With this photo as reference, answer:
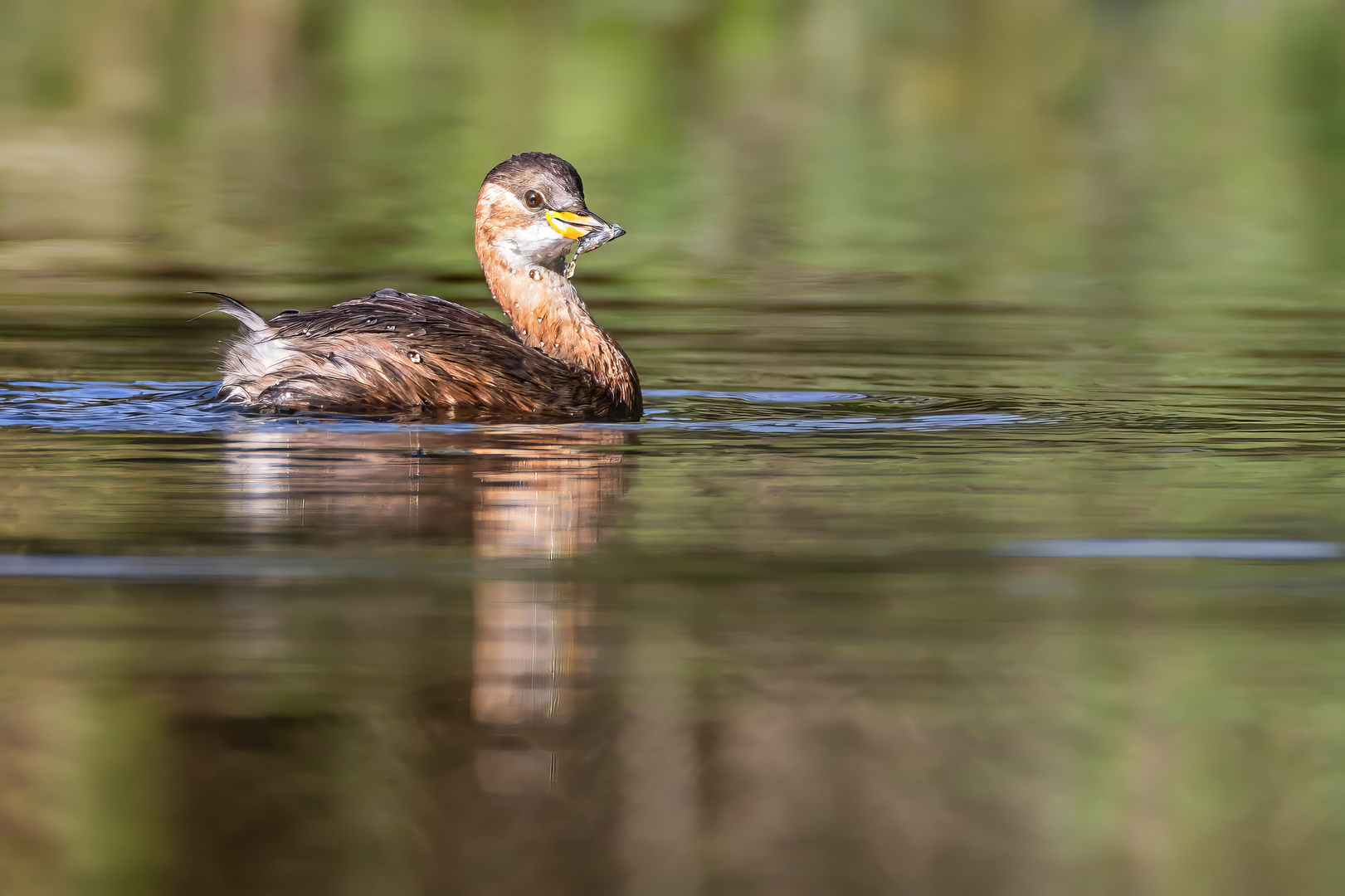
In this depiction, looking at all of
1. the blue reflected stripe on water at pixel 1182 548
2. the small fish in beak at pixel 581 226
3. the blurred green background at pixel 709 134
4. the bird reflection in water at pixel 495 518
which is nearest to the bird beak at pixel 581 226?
the small fish in beak at pixel 581 226

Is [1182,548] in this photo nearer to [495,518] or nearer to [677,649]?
[677,649]

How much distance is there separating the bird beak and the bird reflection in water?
88 cm

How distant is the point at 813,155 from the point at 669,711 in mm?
19130

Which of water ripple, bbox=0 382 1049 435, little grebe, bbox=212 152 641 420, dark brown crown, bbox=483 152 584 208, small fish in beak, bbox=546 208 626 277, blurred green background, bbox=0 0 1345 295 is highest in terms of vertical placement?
blurred green background, bbox=0 0 1345 295

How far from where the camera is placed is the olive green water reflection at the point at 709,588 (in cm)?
441

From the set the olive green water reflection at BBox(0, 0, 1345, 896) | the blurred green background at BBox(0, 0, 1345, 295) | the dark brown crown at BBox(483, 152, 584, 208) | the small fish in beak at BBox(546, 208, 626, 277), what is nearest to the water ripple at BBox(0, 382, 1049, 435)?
the olive green water reflection at BBox(0, 0, 1345, 896)

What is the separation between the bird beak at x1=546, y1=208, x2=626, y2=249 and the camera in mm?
9562

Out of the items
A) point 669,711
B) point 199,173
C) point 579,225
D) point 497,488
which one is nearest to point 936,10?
A: point 199,173

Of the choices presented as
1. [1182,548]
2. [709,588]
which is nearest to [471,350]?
[709,588]

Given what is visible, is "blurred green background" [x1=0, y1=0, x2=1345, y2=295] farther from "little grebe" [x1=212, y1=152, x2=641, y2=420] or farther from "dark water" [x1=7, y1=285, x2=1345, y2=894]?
"dark water" [x1=7, y1=285, x2=1345, y2=894]

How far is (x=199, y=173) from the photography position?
22266mm

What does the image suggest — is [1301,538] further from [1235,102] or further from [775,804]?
[1235,102]

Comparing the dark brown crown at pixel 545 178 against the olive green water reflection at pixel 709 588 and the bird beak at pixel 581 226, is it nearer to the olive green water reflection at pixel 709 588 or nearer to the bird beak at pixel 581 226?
the bird beak at pixel 581 226

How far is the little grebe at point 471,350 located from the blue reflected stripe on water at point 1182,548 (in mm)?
2895
